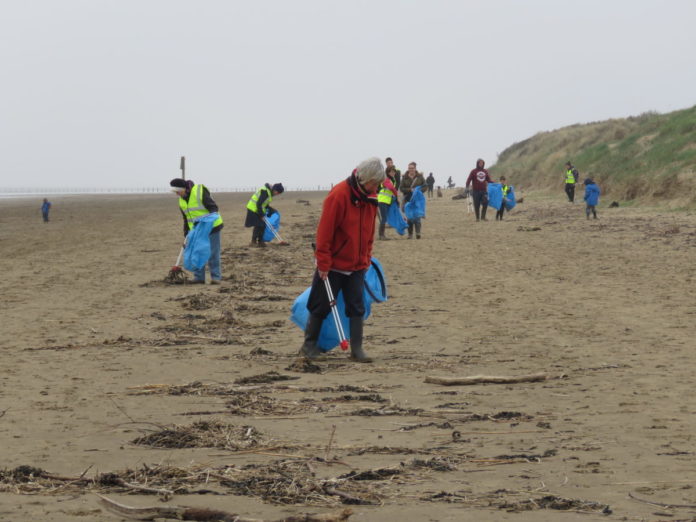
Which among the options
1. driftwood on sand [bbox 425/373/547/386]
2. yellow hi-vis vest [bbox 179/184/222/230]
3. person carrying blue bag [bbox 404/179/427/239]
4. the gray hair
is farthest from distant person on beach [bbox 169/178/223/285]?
person carrying blue bag [bbox 404/179/427/239]

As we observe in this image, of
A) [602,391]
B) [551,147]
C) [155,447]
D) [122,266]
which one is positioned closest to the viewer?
[155,447]

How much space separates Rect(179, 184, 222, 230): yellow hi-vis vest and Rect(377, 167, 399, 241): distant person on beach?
20.4ft

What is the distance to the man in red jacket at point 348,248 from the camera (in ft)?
28.7

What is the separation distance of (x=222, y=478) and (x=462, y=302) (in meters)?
7.97

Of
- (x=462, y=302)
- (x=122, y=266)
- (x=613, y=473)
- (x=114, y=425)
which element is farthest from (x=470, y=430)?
(x=122, y=266)

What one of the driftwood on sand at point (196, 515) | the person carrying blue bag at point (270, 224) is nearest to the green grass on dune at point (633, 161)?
the person carrying blue bag at point (270, 224)

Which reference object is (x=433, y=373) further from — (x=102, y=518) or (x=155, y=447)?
(x=102, y=518)

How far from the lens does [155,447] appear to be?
18.9 ft

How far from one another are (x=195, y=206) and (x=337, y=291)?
6413 millimetres

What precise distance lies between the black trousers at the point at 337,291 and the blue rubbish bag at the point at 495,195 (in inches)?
895

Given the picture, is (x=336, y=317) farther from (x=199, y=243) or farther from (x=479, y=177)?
(x=479, y=177)

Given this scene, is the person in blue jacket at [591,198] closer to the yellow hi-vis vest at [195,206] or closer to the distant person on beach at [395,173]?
the distant person on beach at [395,173]

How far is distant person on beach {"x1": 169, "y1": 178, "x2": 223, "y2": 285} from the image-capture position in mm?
15045

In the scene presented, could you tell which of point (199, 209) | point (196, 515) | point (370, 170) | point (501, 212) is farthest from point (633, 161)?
point (196, 515)
